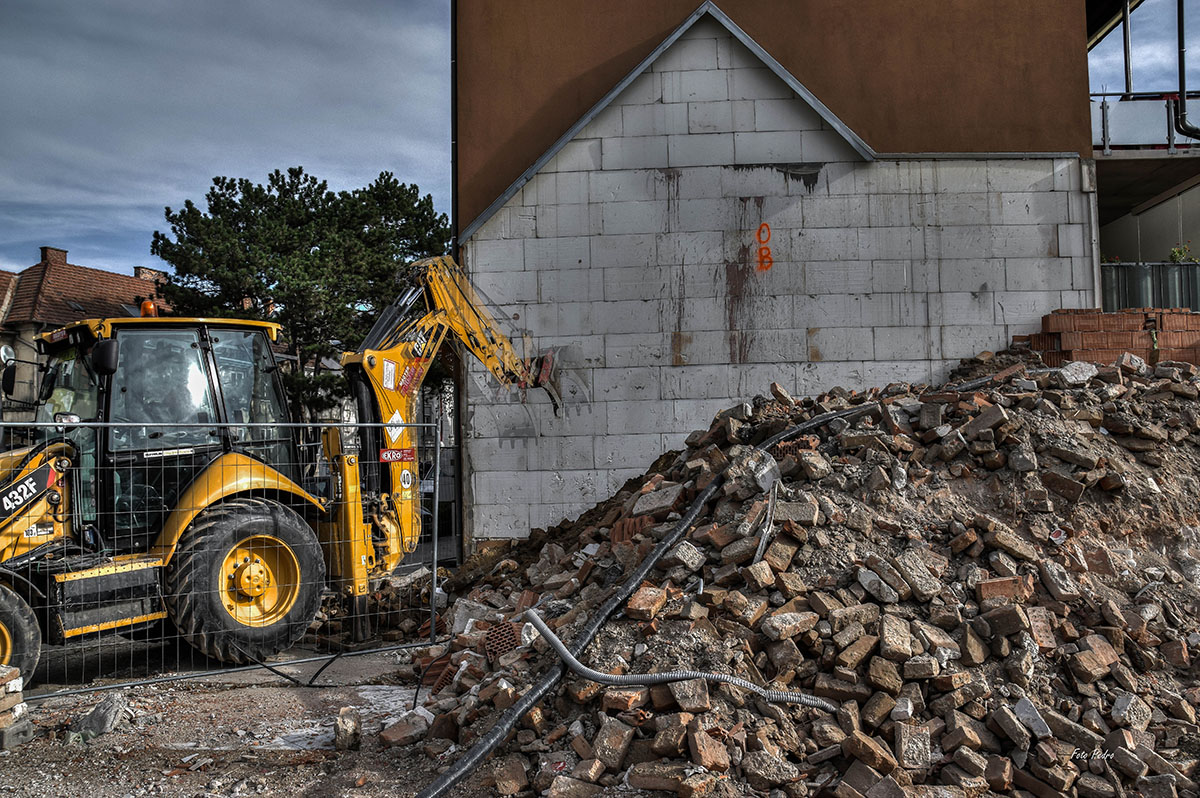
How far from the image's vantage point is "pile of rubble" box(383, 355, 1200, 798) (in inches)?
146

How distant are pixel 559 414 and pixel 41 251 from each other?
2616cm

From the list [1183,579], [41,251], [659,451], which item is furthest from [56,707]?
[41,251]

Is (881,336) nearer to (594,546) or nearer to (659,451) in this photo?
(659,451)

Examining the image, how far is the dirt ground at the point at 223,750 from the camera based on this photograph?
13.3 ft

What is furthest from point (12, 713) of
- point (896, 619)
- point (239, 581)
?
point (896, 619)

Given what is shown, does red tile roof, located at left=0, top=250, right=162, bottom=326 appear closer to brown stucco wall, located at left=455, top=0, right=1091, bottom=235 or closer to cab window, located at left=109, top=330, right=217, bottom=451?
brown stucco wall, located at left=455, top=0, right=1091, bottom=235

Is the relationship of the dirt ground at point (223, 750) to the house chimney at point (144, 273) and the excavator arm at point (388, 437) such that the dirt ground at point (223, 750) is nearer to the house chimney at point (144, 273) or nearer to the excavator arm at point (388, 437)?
the excavator arm at point (388, 437)

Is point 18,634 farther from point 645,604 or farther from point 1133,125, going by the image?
point 1133,125

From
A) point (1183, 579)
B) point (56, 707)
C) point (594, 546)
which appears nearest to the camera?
point (1183, 579)

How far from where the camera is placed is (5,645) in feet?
16.8

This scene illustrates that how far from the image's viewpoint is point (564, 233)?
362 inches

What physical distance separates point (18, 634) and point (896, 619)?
550 centimetres

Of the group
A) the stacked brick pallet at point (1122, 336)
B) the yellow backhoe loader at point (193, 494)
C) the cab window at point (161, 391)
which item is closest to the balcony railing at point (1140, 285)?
the stacked brick pallet at point (1122, 336)

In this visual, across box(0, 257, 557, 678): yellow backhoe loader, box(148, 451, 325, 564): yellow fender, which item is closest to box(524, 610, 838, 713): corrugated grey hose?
box(0, 257, 557, 678): yellow backhoe loader
